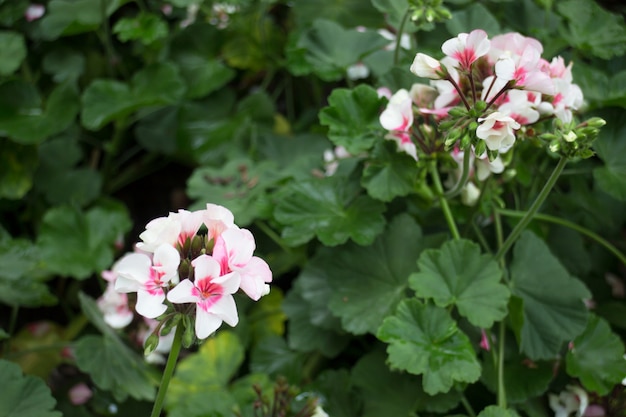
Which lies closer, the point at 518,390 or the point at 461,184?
the point at 461,184

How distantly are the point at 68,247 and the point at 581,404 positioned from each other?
3.61 ft

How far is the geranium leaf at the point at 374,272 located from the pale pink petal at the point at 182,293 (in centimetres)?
42

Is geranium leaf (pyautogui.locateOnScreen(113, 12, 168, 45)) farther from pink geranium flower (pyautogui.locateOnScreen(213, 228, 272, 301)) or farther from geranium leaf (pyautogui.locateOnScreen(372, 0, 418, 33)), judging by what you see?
pink geranium flower (pyautogui.locateOnScreen(213, 228, 272, 301))

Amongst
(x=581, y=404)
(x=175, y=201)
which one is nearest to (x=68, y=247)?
(x=175, y=201)

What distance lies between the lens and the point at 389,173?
1.17 meters

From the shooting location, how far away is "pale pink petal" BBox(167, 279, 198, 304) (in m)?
0.80

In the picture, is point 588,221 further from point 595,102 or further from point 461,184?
point 461,184

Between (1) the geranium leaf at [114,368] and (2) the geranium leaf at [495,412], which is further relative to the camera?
(1) the geranium leaf at [114,368]

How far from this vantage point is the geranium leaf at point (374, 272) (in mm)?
1187

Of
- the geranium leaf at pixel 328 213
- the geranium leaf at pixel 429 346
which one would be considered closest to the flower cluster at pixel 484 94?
the geranium leaf at pixel 328 213

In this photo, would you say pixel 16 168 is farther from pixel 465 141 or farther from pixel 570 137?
pixel 570 137

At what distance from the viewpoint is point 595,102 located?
136 centimetres

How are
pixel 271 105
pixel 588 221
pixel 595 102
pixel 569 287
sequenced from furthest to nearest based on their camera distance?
pixel 271 105
pixel 588 221
pixel 595 102
pixel 569 287

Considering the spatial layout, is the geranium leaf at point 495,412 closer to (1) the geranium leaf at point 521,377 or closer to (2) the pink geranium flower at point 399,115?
(1) the geranium leaf at point 521,377
